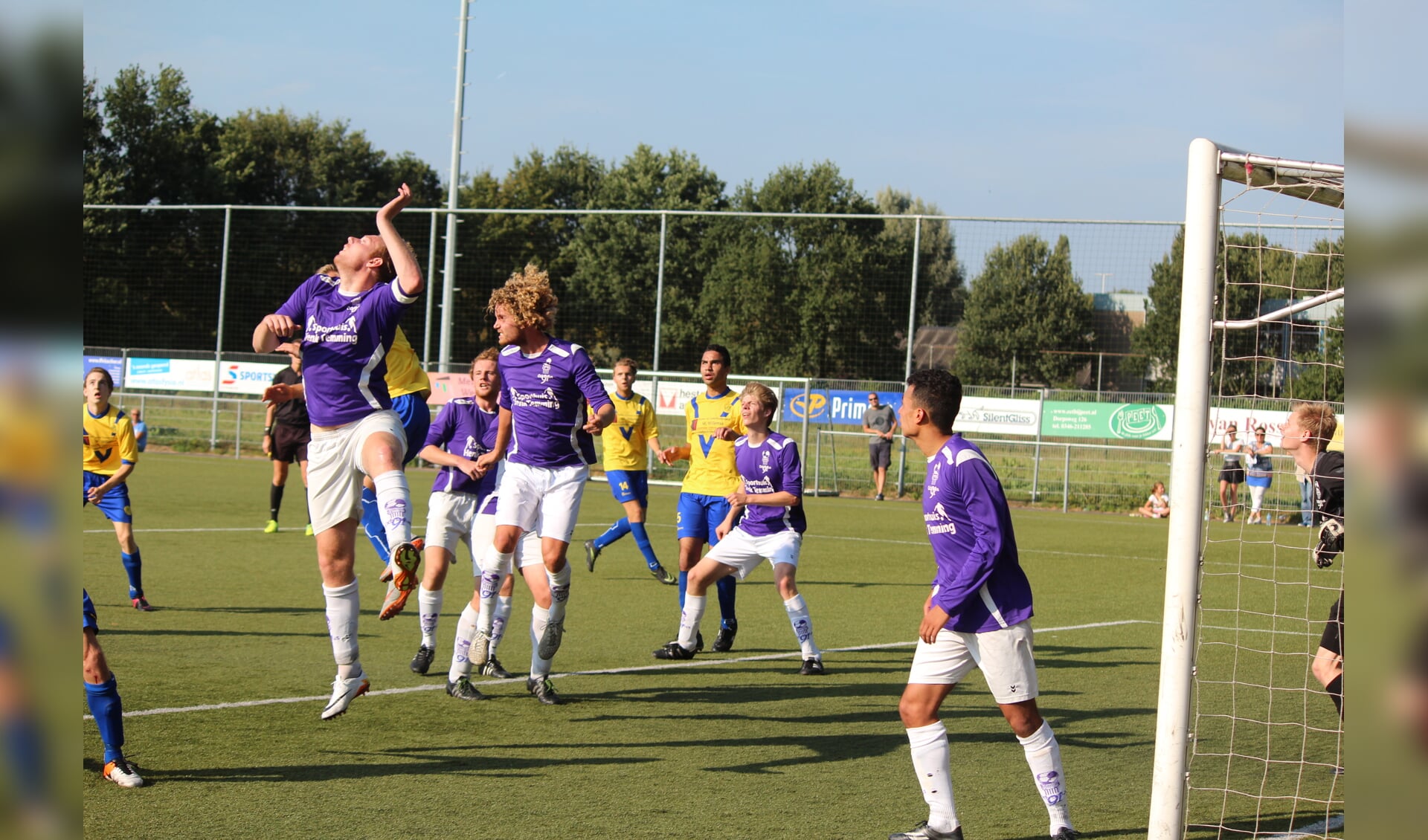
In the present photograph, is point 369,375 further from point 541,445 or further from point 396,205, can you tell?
point 541,445

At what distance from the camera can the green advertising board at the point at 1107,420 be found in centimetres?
2209

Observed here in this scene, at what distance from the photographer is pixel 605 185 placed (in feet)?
191

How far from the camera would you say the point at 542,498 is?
7.02 m

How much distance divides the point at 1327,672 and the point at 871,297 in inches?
808

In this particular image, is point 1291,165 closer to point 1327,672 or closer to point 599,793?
point 1327,672

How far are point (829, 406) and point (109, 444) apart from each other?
1668cm

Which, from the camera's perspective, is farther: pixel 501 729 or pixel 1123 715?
pixel 1123 715

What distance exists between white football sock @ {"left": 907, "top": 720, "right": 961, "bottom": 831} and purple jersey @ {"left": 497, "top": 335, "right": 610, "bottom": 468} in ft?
9.67

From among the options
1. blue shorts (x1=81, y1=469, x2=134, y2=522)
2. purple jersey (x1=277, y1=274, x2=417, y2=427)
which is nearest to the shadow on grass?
purple jersey (x1=277, y1=274, x2=417, y2=427)

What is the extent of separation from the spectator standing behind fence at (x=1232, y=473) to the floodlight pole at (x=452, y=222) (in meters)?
15.3

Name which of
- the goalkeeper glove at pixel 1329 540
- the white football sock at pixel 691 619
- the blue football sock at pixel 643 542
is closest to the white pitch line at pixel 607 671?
the white football sock at pixel 691 619

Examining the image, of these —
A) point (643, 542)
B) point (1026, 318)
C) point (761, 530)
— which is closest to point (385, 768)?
point (761, 530)
